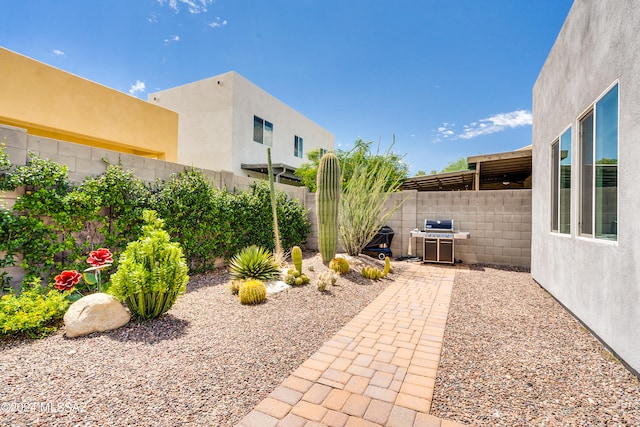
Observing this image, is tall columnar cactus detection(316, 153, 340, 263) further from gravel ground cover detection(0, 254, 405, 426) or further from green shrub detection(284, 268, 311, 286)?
gravel ground cover detection(0, 254, 405, 426)

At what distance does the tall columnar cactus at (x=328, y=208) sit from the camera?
7188mm

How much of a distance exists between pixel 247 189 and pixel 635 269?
7.18 metres

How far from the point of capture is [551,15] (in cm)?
568

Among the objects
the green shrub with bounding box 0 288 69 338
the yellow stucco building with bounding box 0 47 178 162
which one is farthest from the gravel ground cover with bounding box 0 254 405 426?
the yellow stucco building with bounding box 0 47 178 162

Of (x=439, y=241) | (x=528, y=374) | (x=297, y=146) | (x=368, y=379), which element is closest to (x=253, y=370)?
(x=368, y=379)

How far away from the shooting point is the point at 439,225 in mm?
7863

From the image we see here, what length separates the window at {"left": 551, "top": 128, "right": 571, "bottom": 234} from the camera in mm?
4430

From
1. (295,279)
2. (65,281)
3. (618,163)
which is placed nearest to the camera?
(618,163)

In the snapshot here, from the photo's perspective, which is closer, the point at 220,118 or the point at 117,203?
the point at 117,203

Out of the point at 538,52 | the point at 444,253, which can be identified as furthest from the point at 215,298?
the point at 538,52

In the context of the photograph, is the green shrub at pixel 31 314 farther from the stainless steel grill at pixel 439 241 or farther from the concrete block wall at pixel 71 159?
A: the stainless steel grill at pixel 439 241

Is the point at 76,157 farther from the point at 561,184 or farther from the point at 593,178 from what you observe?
the point at 561,184

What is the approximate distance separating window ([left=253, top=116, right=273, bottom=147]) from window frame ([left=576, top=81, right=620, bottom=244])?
13325mm

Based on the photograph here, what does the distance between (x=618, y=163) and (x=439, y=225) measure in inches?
198
